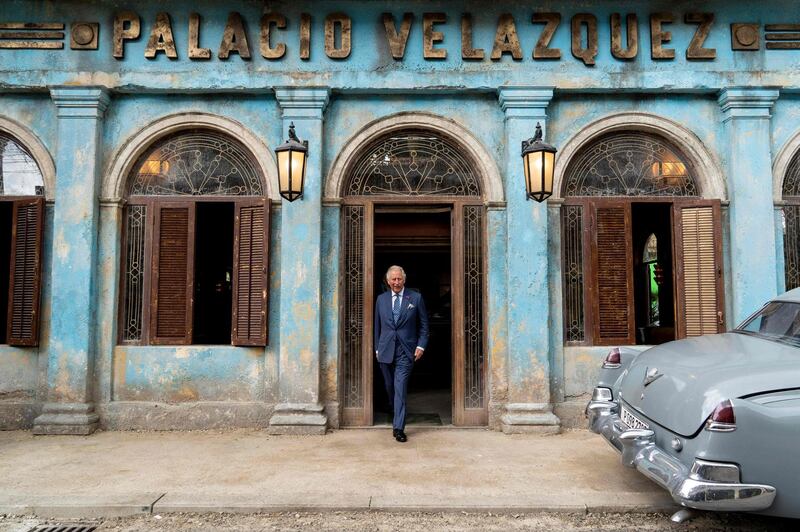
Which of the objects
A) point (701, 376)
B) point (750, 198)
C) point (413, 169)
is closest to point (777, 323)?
point (701, 376)

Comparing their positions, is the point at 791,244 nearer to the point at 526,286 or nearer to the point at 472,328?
the point at 526,286

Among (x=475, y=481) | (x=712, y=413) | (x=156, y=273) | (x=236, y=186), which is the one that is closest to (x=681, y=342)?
(x=712, y=413)

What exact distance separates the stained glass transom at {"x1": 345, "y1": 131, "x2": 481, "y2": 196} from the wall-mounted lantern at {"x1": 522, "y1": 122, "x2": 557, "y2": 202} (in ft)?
2.74

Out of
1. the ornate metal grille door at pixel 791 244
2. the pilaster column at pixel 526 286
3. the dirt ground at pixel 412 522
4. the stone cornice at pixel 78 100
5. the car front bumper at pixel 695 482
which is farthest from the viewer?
the ornate metal grille door at pixel 791 244

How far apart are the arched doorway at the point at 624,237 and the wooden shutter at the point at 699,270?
0.4 inches

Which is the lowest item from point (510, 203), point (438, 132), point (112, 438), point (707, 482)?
point (112, 438)

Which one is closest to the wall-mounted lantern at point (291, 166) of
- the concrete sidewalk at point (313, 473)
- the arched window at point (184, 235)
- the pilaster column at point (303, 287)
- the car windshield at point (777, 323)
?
the pilaster column at point (303, 287)

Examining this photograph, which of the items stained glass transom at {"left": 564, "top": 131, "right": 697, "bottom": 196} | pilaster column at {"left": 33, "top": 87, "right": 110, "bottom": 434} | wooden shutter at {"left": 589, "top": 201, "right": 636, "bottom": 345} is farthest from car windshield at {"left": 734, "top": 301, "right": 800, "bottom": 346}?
pilaster column at {"left": 33, "top": 87, "right": 110, "bottom": 434}

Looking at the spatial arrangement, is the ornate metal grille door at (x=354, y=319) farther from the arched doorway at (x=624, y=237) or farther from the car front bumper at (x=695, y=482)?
the car front bumper at (x=695, y=482)

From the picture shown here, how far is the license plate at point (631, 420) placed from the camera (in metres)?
3.88

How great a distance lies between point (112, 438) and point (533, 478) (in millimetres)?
4589

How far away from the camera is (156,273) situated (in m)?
6.56

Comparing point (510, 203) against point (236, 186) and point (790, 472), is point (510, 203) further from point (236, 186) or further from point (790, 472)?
point (790, 472)

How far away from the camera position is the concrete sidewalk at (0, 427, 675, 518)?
13.4 feet
